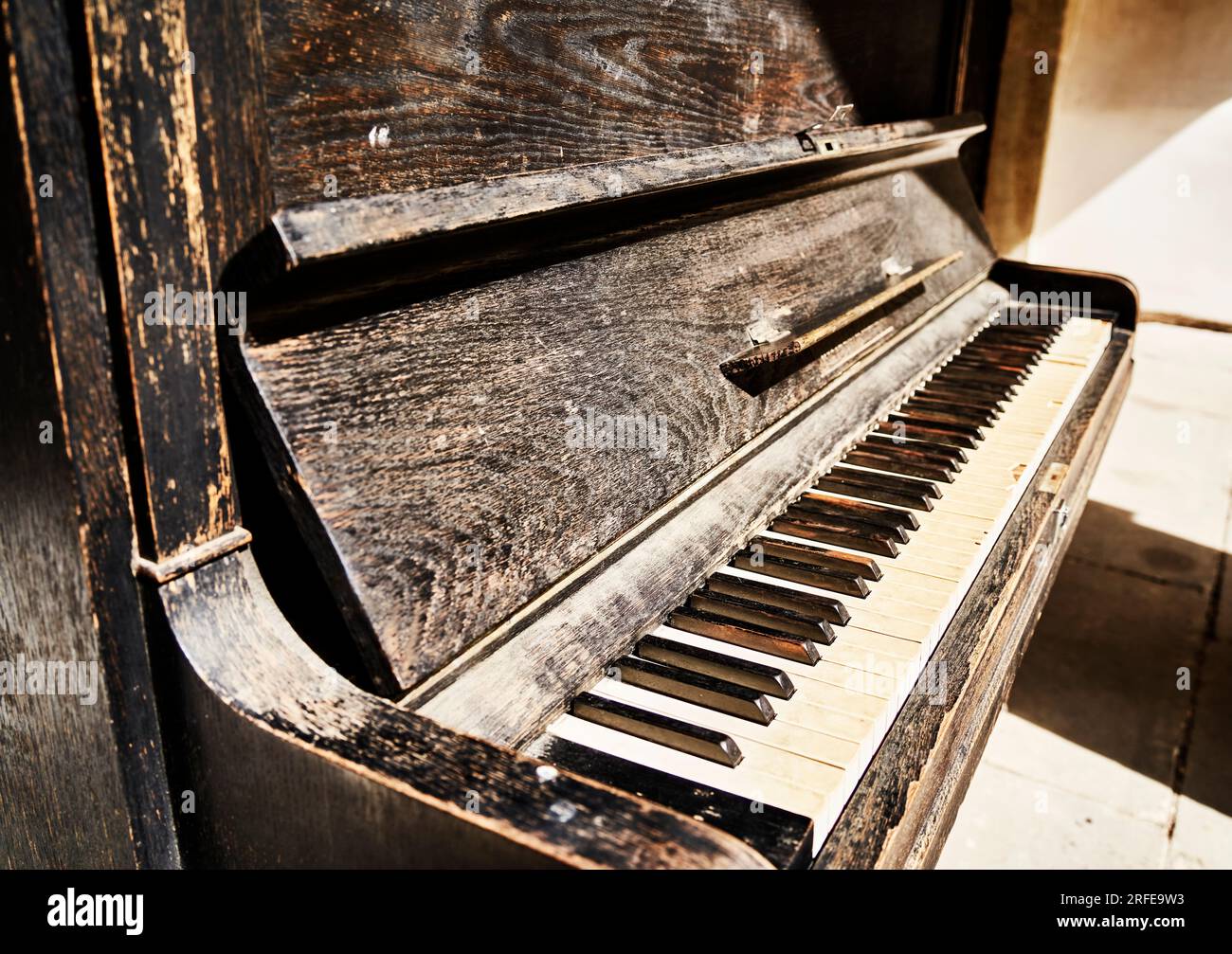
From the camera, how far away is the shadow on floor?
8.94ft

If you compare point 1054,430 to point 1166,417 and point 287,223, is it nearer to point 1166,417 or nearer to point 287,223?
point 287,223

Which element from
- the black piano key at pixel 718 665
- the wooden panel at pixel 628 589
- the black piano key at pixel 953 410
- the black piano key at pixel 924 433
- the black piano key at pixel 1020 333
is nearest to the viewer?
the wooden panel at pixel 628 589

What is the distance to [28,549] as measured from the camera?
3.06 ft

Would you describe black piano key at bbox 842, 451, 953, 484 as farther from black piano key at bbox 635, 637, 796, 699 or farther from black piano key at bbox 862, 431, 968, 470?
black piano key at bbox 635, 637, 796, 699

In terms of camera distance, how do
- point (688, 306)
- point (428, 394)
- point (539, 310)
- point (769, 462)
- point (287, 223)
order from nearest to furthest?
point (287, 223) → point (428, 394) → point (539, 310) → point (688, 306) → point (769, 462)

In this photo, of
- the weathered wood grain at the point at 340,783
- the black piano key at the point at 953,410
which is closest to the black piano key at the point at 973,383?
the black piano key at the point at 953,410

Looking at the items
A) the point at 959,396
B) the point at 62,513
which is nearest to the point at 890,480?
the point at 959,396

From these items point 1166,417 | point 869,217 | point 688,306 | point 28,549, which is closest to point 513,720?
point 28,549

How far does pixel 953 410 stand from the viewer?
2.23m

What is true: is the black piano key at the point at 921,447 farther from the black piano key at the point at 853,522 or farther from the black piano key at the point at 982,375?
the black piano key at the point at 982,375

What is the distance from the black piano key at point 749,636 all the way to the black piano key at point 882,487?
0.53 metres

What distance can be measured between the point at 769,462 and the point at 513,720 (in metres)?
0.79

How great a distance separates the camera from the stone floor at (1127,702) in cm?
237

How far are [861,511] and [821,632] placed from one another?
1.41 ft
